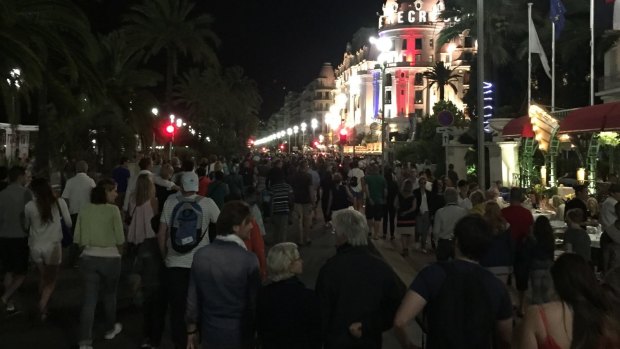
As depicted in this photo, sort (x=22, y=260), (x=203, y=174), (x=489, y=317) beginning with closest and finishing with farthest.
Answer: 1. (x=489, y=317)
2. (x=22, y=260)
3. (x=203, y=174)

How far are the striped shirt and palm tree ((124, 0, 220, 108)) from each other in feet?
87.9

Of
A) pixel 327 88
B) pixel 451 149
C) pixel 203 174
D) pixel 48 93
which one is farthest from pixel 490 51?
pixel 327 88

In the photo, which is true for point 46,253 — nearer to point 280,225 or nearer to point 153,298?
point 153,298

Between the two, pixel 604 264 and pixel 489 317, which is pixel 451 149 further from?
pixel 489 317

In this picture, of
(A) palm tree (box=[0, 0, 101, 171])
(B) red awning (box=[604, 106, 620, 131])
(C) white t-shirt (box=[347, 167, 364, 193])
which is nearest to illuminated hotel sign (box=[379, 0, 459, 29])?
(C) white t-shirt (box=[347, 167, 364, 193])

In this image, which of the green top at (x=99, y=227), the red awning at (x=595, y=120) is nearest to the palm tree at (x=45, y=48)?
the green top at (x=99, y=227)

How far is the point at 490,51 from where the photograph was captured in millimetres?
43656

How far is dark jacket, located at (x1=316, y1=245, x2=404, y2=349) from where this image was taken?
184 inches

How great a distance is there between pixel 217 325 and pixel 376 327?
3.61 feet

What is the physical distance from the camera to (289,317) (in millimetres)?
4656

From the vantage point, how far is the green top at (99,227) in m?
7.59

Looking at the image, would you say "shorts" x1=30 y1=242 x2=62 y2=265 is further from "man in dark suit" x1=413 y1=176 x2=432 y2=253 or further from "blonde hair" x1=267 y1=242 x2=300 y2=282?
Result: "man in dark suit" x1=413 y1=176 x2=432 y2=253

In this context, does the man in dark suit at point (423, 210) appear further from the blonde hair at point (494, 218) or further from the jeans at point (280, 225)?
the blonde hair at point (494, 218)

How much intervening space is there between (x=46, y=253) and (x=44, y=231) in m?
0.26
